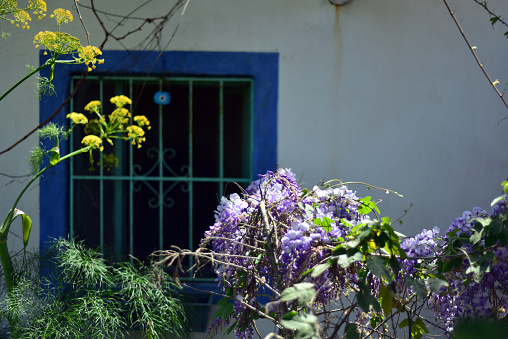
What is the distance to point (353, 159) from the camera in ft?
11.4

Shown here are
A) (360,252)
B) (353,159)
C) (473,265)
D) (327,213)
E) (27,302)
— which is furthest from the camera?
(353,159)

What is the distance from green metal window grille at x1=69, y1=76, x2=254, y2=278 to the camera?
353cm

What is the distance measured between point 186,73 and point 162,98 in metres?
0.22

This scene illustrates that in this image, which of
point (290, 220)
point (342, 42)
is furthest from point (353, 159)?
point (290, 220)

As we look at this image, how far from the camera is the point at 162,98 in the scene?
3529 mm

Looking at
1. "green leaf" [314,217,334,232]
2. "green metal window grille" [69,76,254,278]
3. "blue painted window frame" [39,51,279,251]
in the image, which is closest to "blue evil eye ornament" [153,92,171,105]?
"green metal window grille" [69,76,254,278]

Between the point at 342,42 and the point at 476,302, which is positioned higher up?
the point at 342,42

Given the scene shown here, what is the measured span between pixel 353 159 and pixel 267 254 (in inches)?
57.3

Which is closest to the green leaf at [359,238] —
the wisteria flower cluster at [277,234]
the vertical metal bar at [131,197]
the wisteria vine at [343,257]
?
the wisteria vine at [343,257]

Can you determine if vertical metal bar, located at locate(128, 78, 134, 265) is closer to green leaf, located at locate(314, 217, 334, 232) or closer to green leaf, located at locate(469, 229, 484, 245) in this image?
green leaf, located at locate(314, 217, 334, 232)

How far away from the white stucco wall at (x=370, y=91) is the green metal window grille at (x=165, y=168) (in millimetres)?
255

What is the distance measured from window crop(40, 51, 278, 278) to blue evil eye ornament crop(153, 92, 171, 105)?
3 cm

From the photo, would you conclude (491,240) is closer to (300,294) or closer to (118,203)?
(300,294)

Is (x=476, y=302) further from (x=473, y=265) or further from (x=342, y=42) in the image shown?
(x=342, y=42)
